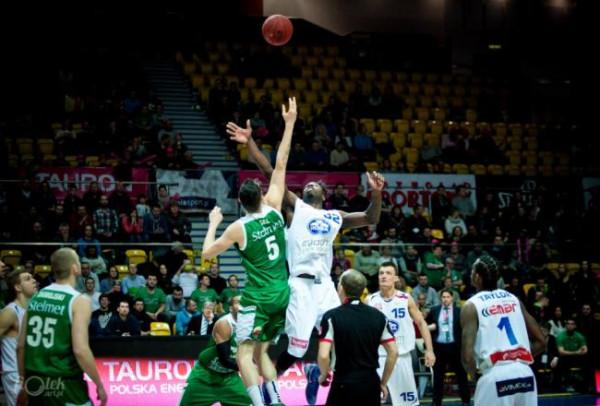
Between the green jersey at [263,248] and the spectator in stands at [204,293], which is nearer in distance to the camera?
the green jersey at [263,248]

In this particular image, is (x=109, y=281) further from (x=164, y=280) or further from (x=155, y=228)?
(x=155, y=228)

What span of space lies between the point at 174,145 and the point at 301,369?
7.18 m

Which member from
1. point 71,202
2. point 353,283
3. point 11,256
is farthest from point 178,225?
point 353,283

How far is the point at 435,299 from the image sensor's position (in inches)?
683

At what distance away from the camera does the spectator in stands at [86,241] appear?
1672 cm

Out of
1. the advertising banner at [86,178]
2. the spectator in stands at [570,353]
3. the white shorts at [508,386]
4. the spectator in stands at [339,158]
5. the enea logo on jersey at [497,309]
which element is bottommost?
the spectator in stands at [570,353]

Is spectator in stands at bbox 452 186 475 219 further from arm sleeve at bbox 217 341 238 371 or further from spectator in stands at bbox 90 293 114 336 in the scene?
arm sleeve at bbox 217 341 238 371

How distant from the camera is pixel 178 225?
1802 cm

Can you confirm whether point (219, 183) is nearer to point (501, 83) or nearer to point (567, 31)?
point (501, 83)

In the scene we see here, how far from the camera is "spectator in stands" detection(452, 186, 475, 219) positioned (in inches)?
829

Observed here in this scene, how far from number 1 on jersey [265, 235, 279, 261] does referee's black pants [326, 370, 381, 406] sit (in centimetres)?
149

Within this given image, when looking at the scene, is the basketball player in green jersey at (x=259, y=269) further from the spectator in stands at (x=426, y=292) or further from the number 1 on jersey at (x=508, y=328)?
the spectator in stands at (x=426, y=292)

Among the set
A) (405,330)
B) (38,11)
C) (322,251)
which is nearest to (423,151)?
(38,11)

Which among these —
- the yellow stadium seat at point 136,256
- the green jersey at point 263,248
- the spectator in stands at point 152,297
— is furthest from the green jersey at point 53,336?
the yellow stadium seat at point 136,256
